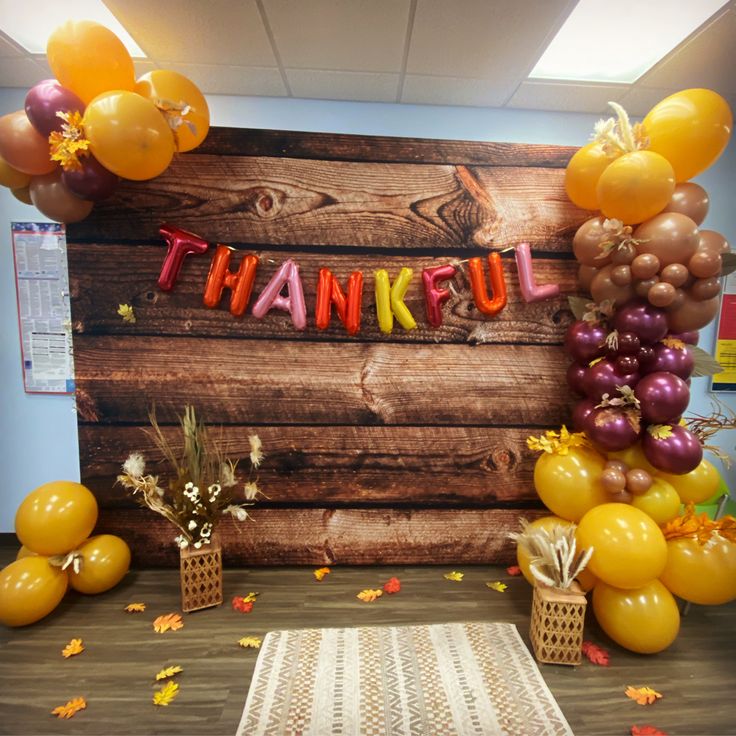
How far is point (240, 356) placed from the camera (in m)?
1.36

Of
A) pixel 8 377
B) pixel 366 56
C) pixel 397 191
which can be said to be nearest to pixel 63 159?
pixel 397 191

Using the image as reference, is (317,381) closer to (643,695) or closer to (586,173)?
(586,173)

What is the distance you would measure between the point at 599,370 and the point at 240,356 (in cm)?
107

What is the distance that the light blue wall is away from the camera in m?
2.32

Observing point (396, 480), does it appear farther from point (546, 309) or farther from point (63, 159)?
point (63, 159)

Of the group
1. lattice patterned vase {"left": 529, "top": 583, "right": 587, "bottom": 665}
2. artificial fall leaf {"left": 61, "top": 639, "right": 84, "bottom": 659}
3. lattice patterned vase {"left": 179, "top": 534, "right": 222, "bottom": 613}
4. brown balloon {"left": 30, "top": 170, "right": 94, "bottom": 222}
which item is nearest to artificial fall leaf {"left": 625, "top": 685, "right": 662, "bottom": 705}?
lattice patterned vase {"left": 529, "top": 583, "right": 587, "bottom": 665}

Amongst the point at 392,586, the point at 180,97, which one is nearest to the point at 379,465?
the point at 392,586

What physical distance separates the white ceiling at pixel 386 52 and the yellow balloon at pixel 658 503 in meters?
1.76

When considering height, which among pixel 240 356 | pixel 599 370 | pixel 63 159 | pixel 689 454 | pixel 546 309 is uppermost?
pixel 63 159

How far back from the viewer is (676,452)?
3.46ft

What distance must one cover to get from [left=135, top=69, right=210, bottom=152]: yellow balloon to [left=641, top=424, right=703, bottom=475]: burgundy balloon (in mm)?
1454

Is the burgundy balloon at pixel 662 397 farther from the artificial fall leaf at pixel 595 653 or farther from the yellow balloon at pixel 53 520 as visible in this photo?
the yellow balloon at pixel 53 520

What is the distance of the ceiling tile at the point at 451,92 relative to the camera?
2.08m

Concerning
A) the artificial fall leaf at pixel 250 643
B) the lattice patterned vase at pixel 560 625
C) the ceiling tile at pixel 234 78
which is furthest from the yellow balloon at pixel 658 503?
the ceiling tile at pixel 234 78
